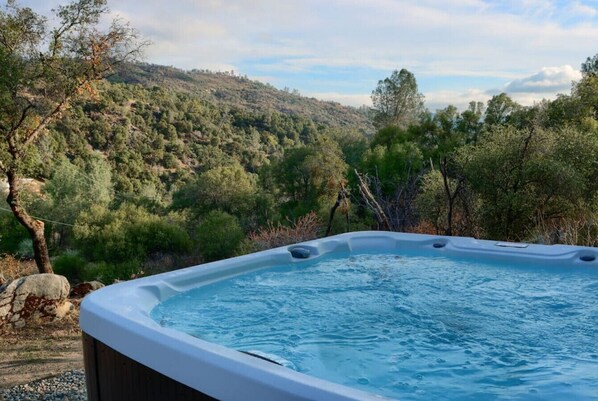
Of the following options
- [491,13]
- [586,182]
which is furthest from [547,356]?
[586,182]

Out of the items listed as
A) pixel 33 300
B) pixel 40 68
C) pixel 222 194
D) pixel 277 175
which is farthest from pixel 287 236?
pixel 277 175

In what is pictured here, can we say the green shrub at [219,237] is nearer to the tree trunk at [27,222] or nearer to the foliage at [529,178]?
the tree trunk at [27,222]

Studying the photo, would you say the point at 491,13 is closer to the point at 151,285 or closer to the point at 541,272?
the point at 541,272

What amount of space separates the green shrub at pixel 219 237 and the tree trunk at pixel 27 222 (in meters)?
8.19

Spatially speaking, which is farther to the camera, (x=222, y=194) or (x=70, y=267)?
(x=222, y=194)

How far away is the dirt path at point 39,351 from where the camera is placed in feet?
10.5

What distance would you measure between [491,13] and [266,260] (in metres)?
4.36

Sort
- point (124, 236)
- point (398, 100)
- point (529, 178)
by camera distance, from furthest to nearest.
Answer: point (398, 100) → point (124, 236) → point (529, 178)

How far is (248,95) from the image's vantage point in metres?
38.4

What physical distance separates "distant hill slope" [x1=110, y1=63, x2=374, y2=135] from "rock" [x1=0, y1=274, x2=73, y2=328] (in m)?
27.0

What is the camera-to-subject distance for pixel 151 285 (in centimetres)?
282

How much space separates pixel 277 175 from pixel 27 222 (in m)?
15.6

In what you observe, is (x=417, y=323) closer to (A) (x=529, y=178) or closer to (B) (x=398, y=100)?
(A) (x=529, y=178)

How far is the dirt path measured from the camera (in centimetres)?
321
